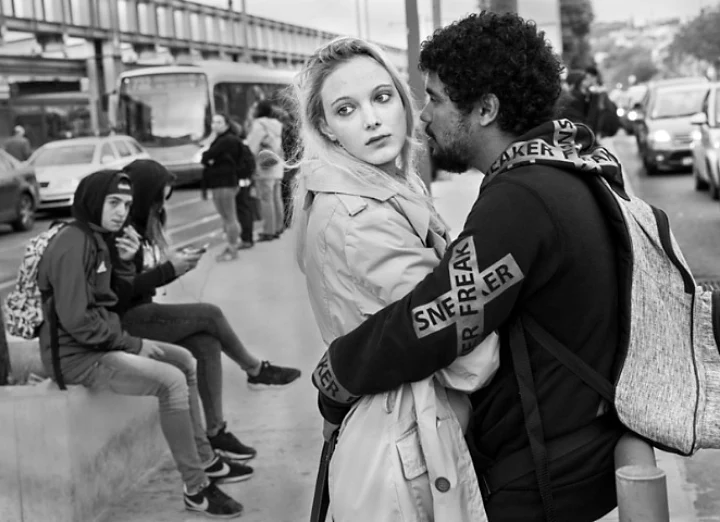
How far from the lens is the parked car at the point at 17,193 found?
14055 millimetres

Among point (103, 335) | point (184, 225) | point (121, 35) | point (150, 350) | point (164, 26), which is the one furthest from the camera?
point (184, 225)

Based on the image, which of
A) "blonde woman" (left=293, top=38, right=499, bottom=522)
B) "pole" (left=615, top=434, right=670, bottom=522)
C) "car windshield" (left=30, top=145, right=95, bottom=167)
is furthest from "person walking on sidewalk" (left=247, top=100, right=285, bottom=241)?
"pole" (left=615, top=434, right=670, bottom=522)

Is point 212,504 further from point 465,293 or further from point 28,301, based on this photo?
point 465,293

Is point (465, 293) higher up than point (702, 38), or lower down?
lower down

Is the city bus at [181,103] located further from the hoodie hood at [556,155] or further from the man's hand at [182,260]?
the hoodie hood at [556,155]

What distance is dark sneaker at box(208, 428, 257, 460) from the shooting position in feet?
18.5

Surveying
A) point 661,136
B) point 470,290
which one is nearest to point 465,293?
point 470,290

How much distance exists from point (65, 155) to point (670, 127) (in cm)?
1143

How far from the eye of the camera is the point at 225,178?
13.9 meters

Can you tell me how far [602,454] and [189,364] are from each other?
345cm

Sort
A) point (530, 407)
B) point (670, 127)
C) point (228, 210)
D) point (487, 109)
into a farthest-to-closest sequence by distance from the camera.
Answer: point (670, 127), point (228, 210), point (487, 109), point (530, 407)

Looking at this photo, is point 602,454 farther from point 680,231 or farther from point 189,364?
point 680,231

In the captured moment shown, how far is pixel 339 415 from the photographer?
234 cm

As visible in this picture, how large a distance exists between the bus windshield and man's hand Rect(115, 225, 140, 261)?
21594 mm
